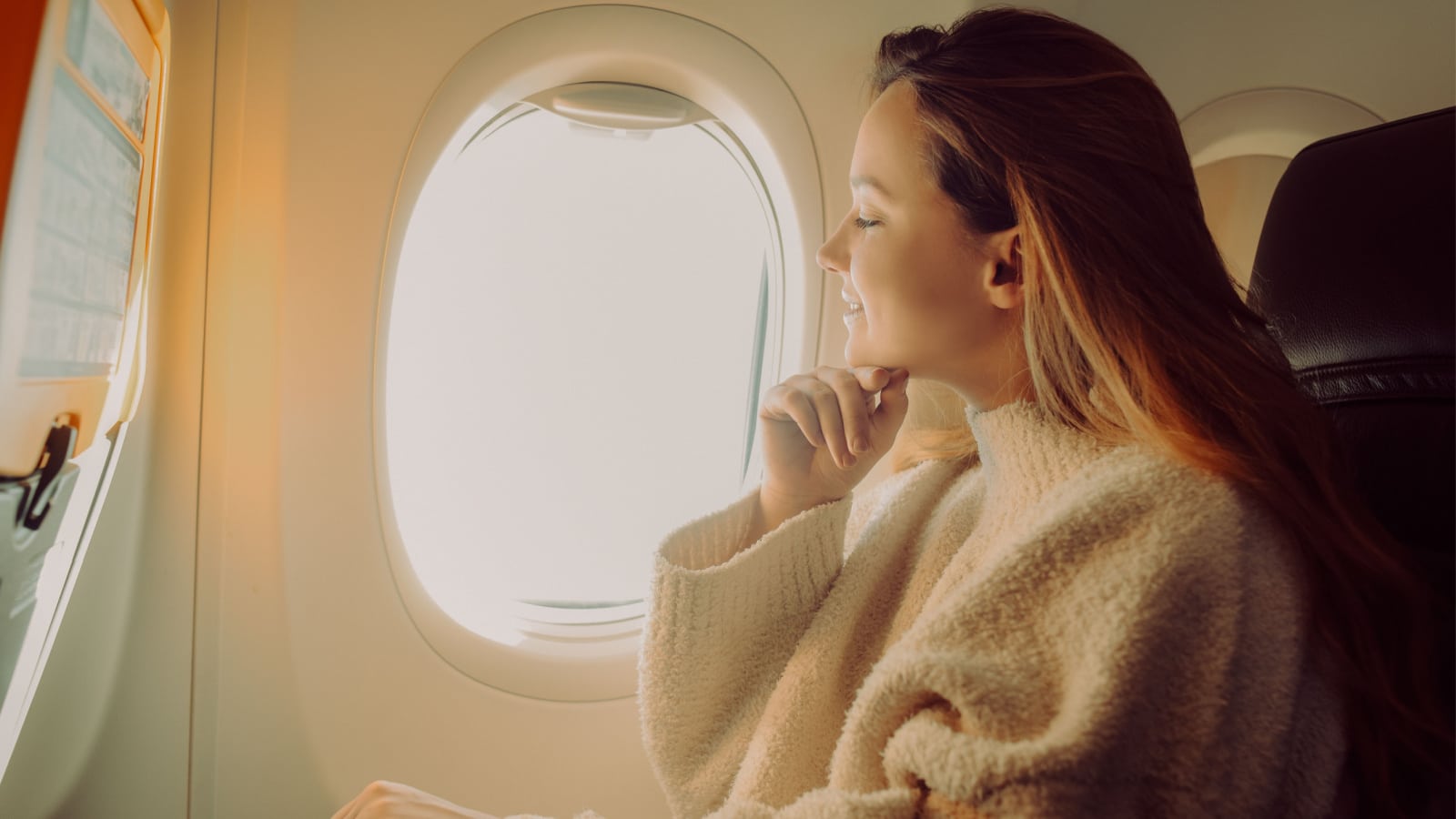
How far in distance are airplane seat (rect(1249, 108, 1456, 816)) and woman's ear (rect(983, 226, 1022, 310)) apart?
22cm

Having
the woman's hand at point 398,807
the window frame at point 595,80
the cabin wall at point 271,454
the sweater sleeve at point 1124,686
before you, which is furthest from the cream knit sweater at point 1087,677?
the cabin wall at point 271,454

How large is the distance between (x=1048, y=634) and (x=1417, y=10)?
1197 mm

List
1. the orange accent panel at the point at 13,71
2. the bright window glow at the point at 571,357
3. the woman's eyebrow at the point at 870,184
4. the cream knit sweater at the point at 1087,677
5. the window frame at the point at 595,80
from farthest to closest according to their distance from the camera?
the bright window glow at the point at 571,357 < the window frame at the point at 595,80 < the woman's eyebrow at the point at 870,184 < the cream knit sweater at the point at 1087,677 < the orange accent panel at the point at 13,71

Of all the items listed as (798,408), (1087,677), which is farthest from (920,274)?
(1087,677)

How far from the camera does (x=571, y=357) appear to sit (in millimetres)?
1488

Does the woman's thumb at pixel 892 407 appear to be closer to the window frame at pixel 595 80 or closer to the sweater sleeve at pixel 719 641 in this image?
the sweater sleeve at pixel 719 641

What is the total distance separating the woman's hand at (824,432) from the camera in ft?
3.12

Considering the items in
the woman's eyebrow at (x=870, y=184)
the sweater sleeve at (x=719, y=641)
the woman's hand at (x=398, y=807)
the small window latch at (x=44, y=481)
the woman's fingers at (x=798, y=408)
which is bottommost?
the woman's hand at (x=398, y=807)

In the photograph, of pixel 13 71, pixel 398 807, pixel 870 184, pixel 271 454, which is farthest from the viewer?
pixel 271 454

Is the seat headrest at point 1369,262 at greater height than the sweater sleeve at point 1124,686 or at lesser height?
greater

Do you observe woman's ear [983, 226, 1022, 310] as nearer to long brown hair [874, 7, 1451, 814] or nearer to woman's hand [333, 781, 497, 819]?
long brown hair [874, 7, 1451, 814]

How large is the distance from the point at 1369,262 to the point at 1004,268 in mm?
296

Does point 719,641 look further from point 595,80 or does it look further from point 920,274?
Result: point 595,80

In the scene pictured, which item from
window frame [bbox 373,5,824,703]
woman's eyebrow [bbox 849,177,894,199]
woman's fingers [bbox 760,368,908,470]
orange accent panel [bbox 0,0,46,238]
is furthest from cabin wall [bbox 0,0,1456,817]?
orange accent panel [bbox 0,0,46,238]
